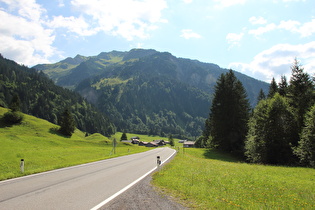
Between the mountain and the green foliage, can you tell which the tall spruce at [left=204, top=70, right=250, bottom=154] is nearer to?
the green foliage

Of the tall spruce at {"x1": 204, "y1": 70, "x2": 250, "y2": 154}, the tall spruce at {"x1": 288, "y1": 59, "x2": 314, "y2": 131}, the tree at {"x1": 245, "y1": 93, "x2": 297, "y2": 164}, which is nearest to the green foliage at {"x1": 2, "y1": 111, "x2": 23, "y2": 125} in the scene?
the tall spruce at {"x1": 204, "y1": 70, "x2": 250, "y2": 154}

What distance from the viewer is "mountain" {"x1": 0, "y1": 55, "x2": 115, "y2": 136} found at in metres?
148

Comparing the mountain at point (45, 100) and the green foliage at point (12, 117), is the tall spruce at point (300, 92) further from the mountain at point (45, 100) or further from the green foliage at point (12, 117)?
the mountain at point (45, 100)

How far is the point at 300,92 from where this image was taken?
32344 millimetres

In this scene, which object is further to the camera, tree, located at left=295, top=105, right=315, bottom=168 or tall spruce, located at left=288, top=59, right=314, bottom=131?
tall spruce, located at left=288, top=59, right=314, bottom=131

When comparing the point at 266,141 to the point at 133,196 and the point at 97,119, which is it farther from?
the point at 97,119

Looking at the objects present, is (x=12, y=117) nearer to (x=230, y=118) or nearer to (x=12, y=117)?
(x=12, y=117)

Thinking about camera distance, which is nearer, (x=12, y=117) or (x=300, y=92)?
(x=300, y=92)

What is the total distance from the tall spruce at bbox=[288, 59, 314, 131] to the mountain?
475 ft

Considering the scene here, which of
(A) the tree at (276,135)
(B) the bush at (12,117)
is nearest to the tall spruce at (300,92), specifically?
(A) the tree at (276,135)

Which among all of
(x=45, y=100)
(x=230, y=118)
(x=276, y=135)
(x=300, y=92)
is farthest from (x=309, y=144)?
(x=45, y=100)

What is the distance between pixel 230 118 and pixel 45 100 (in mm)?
150367

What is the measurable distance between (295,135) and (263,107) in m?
6.81

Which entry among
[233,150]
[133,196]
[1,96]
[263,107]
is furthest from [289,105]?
[1,96]
